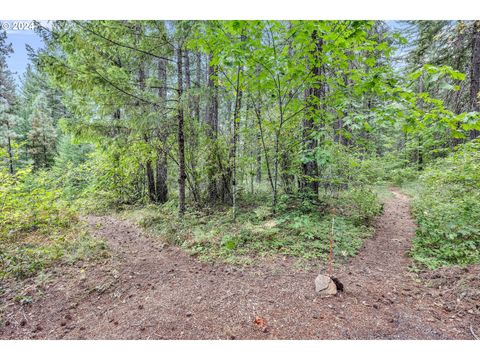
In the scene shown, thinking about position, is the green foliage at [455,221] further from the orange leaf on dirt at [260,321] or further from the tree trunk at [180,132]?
the tree trunk at [180,132]

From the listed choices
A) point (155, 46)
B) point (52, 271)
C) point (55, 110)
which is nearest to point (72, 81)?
point (155, 46)

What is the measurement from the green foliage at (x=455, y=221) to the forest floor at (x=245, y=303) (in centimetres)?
42

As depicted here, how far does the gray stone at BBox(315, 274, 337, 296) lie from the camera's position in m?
2.62

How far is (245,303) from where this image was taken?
2500 mm

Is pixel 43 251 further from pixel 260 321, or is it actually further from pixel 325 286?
pixel 325 286

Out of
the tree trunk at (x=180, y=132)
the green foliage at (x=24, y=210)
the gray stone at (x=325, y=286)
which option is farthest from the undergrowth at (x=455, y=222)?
the green foliage at (x=24, y=210)

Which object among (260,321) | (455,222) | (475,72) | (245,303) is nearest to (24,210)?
(245,303)

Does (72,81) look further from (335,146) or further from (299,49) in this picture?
(335,146)

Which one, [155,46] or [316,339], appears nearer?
[316,339]

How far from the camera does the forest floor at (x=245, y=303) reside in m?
2.09

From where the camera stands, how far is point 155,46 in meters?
5.33

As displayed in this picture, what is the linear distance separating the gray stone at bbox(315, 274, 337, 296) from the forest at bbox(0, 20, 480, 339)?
14cm
